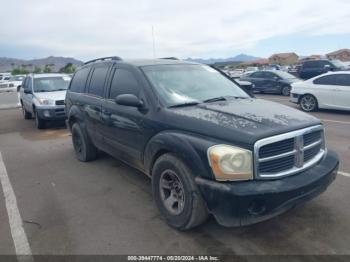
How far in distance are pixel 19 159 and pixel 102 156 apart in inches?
71.8

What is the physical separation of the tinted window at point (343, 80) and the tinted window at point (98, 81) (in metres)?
8.69

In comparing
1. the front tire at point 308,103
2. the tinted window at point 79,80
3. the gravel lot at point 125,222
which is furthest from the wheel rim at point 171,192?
the front tire at point 308,103

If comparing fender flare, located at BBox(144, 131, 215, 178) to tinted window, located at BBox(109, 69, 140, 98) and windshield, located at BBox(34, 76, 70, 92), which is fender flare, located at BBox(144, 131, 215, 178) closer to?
tinted window, located at BBox(109, 69, 140, 98)

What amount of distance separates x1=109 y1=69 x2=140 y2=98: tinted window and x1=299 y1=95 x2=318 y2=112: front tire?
8842mm

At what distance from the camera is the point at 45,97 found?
9.81m

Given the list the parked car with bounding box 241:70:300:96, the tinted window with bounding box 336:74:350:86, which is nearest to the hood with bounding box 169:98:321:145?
the tinted window with bounding box 336:74:350:86

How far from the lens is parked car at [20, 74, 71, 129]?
31.6 feet

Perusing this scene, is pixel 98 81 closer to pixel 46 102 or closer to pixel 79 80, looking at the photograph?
pixel 79 80

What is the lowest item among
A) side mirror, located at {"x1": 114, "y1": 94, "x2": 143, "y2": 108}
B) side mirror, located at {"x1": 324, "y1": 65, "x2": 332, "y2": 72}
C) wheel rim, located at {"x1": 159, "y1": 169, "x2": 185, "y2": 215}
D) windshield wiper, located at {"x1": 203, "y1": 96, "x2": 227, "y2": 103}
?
wheel rim, located at {"x1": 159, "y1": 169, "x2": 185, "y2": 215}

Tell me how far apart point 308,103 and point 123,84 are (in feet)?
29.4

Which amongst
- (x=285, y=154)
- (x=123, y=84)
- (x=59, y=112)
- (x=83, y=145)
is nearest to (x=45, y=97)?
(x=59, y=112)

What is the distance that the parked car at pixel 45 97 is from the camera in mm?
9633

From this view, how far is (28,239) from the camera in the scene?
3.41m

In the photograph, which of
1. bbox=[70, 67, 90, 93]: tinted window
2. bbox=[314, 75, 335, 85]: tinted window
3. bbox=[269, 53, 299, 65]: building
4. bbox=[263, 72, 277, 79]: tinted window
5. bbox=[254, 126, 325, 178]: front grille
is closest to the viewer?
bbox=[254, 126, 325, 178]: front grille
